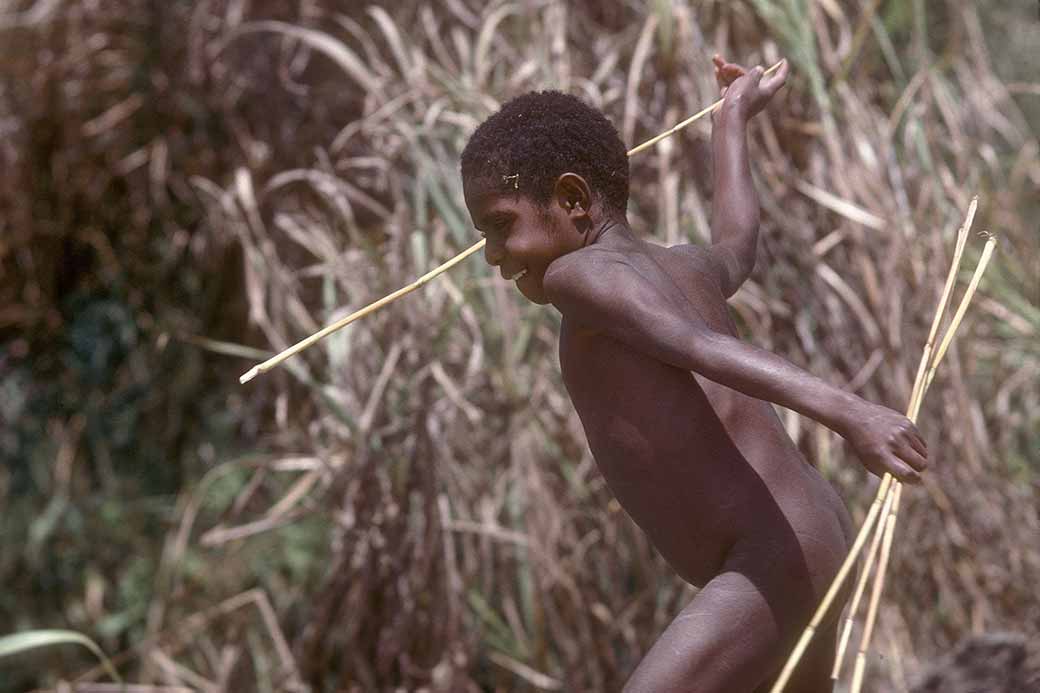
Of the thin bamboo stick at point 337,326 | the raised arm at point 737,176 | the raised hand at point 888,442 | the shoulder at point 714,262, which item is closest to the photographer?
the raised hand at point 888,442

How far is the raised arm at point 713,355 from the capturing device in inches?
61.3

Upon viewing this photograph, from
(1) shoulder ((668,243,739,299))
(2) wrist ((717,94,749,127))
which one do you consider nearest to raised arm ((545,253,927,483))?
(1) shoulder ((668,243,739,299))

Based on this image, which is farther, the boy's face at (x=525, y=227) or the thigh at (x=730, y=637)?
the boy's face at (x=525, y=227)

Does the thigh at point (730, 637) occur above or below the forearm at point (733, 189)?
below

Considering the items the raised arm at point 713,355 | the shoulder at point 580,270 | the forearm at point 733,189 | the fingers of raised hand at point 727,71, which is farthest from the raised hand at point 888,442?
the fingers of raised hand at point 727,71

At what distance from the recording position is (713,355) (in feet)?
5.40

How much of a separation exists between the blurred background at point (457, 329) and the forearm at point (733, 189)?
46.3 inches

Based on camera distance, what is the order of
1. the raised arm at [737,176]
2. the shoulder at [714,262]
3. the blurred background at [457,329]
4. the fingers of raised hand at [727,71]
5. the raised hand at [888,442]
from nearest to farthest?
1. the raised hand at [888,442]
2. the shoulder at [714,262]
3. the raised arm at [737,176]
4. the fingers of raised hand at [727,71]
5. the blurred background at [457,329]

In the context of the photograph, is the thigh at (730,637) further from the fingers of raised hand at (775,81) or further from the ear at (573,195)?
the fingers of raised hand at (775,81)

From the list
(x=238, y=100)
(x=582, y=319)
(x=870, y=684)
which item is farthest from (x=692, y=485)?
(x=238, y=100)

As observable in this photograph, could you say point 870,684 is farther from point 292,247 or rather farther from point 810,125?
point 292,247

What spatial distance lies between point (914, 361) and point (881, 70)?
1.10 meters

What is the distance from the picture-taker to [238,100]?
4586mm

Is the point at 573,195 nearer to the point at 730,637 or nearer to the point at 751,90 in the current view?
the point at 751,90
